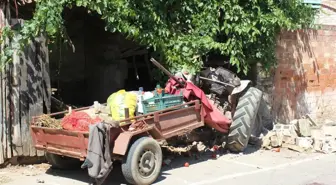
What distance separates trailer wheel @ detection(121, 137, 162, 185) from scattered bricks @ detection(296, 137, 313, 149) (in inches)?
148

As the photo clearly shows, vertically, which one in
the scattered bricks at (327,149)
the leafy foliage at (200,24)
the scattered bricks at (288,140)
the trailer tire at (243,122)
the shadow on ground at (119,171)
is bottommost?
the scattered bricks at (327,149)

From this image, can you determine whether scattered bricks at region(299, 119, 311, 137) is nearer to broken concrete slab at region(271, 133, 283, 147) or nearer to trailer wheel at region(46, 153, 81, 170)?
broken concrete slab at region(271, 133, 283, 147)

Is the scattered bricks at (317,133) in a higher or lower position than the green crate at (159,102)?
lower

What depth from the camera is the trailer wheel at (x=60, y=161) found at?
6953 mm

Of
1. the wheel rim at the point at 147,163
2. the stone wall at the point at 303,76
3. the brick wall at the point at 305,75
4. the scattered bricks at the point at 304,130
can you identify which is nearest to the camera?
the wheel rim at the point at 147,163

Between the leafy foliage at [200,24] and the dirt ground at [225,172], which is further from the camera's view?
the leafy foliage at [200,24]

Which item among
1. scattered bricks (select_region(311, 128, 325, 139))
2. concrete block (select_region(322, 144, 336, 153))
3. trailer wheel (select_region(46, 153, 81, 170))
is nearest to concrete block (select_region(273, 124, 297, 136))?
scattered bricks (select_region(311, 128, 325, 139))

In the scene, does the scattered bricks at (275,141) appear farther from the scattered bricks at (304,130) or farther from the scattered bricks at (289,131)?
the scattered bricks at (304,130)

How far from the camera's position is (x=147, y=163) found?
253 inches

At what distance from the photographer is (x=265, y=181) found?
684 cm

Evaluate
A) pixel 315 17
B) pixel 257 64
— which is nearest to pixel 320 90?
pixel 315 17

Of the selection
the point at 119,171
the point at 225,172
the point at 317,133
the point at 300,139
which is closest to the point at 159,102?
the point at 119,171

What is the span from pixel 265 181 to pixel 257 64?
3886mm

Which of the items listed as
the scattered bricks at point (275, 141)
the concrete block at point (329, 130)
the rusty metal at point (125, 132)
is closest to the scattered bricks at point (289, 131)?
the scattered bricks at point (275, 141)
